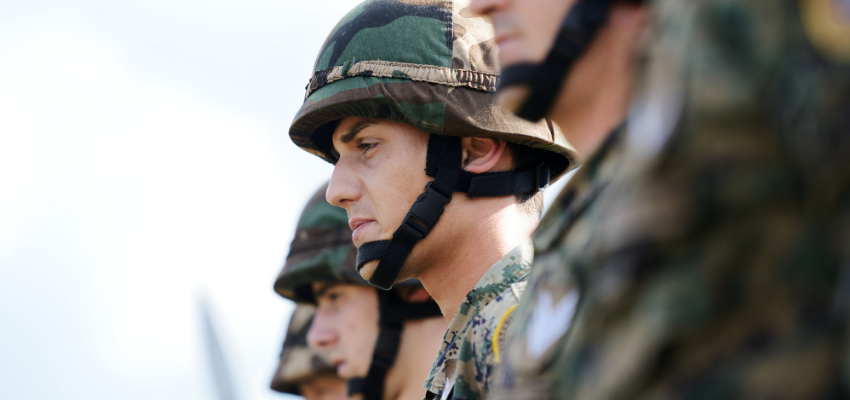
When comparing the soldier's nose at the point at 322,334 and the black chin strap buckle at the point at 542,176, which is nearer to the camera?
the black chin strap buckle at the point at 542,176

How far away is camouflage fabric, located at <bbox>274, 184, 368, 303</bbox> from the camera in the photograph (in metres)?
6.36

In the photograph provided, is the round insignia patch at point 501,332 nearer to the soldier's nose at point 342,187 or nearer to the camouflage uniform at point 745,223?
the camouflage uniform at point 745,223

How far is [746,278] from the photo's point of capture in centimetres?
91

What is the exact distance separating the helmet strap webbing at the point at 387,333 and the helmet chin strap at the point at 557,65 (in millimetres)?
4051

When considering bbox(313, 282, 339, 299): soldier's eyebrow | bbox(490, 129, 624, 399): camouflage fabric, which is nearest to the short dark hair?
bbox(490, 129, 624, 399): camouflage fabric

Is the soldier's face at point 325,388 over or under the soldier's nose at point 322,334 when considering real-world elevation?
under

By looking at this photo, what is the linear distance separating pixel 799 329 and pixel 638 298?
19 centimetres

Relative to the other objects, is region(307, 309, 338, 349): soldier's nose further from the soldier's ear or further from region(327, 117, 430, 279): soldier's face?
the soldier's ear

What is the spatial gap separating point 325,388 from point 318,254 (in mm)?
1486

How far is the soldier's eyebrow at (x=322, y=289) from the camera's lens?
652 cm

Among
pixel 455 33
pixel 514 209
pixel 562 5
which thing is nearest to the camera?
pixel 562 5

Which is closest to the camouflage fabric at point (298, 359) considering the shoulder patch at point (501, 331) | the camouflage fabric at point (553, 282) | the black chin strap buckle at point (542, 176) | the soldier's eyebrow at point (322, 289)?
the soldier's eyebrow at point (322, 289)

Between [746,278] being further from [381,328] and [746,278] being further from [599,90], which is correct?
[381,328]

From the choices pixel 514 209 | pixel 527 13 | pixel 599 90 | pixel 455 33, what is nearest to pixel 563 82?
pixel 599 90
